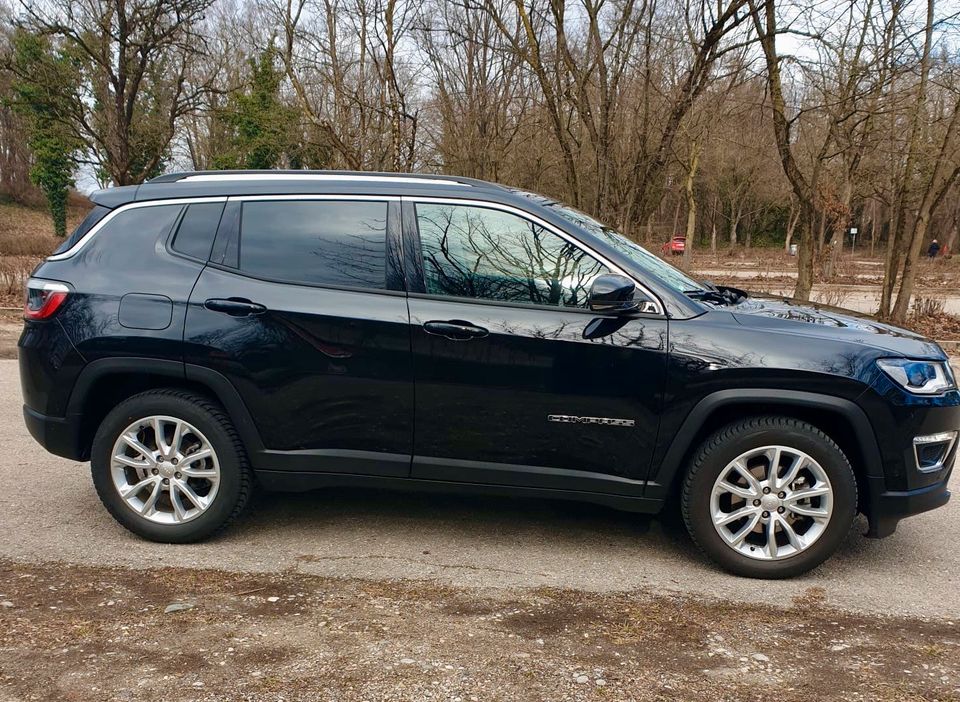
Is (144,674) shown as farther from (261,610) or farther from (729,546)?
(729,546)

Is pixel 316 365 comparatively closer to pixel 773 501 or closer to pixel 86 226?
pixel 86 226

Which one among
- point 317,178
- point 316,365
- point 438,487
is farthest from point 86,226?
point 438,487

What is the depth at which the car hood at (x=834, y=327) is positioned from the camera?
11.7 ft

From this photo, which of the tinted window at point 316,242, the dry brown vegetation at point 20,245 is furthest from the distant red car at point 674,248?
the tinted window at point 316,242

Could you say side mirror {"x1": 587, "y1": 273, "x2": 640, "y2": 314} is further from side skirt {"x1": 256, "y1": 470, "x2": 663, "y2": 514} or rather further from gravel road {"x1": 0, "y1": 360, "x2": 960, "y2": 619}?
gravel road {"x1": 0, "y1": 360, "x2": 960, "y2": 619}

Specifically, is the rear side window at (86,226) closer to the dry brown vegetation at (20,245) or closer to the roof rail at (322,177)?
the roof rail at (322,177)

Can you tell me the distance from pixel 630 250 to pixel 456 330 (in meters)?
1.10

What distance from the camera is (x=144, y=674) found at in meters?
2.67

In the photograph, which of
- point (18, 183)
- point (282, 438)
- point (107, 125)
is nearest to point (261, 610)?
point (282, 438)

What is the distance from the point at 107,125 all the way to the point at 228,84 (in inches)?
546

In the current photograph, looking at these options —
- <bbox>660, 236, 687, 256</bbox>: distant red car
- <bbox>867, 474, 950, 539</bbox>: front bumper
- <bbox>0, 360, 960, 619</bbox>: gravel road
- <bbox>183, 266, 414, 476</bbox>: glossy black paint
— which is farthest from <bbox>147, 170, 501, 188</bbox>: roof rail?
<bbox>660, 236, 687, 256</bbox>: distant red car

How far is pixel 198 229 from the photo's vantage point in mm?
3938

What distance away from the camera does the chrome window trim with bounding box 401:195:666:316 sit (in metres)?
3.62

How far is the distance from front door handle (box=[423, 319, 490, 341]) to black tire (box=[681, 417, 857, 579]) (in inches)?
48.8
